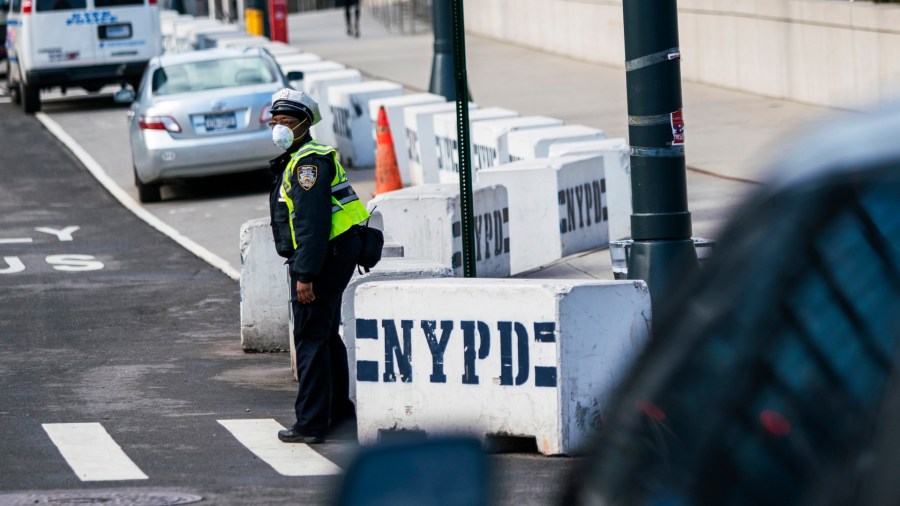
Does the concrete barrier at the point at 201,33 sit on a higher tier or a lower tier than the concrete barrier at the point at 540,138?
higher

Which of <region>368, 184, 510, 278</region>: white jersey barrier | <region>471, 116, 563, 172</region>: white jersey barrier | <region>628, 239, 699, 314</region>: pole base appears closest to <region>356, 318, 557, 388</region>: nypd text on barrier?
<region>628, 239, 699, 314</region>: pole base

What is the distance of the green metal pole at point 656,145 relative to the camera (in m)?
9.03

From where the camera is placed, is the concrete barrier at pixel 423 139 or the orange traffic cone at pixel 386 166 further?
the concrete barrier at pixel 423 139

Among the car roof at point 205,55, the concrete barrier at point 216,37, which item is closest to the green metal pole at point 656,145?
the car roof at point 205,55

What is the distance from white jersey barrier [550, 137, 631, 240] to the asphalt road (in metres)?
3.17

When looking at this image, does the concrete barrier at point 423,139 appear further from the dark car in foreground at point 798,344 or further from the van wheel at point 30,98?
the dark car in foreground at point 798,344

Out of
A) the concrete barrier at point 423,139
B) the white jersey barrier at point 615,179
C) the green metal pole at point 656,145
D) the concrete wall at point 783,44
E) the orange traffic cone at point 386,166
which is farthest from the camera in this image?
the concrete wall at point 783,44

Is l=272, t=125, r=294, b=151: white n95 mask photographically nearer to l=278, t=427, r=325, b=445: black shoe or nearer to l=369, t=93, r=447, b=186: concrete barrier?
l=278, t=427, r=325, b=445: black shoe

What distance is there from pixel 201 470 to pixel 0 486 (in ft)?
3.02

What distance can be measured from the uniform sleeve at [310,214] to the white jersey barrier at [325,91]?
14.1 m

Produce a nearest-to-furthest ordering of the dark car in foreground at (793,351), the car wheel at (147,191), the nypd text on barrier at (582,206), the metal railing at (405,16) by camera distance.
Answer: the dark car in foreground at (793,351)
the nypd text on barrier at (582,206)
the car wheel at (147,191)
the metal railing at (405,16)

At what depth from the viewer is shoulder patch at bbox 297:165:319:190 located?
842cm

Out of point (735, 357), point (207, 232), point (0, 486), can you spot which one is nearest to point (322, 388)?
point (0, 486)

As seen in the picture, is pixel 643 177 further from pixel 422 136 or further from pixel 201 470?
pixel 422 136
